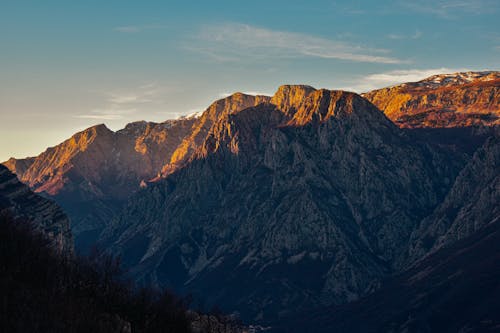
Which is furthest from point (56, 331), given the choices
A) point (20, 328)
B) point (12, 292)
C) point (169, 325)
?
point (169, 325)

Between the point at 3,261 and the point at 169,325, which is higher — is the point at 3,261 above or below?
above

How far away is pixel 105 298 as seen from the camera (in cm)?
19900

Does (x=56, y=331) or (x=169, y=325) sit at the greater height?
(x=56, y=331)

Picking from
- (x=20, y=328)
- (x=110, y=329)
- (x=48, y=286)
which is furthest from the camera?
(x=48, y=286)

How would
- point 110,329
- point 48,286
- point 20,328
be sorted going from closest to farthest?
point 20,328
point 110,329
point 48,286

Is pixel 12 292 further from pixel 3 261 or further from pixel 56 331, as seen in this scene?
pixel 3 261

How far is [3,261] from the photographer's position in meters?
194

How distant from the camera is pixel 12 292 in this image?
163875 mm

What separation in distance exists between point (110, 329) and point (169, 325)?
39951mm

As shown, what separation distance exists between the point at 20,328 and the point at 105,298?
182 ft

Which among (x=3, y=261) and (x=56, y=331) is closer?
(x=56, y=331)

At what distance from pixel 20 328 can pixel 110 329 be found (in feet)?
70.5

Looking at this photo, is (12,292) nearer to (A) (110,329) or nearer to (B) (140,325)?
(A) (110,329)

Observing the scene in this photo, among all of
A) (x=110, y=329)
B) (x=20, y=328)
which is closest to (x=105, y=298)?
(x=110, y=329)
